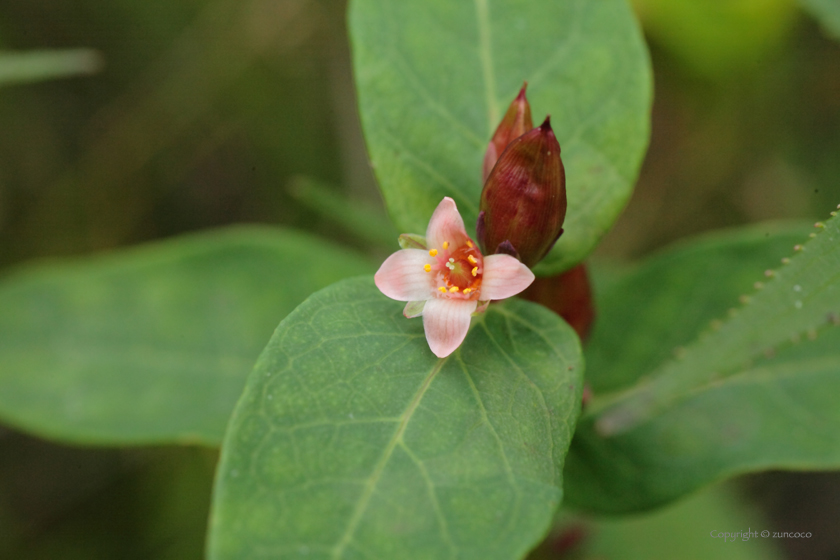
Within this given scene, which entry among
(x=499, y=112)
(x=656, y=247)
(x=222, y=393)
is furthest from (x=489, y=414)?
(x=656, y=247)

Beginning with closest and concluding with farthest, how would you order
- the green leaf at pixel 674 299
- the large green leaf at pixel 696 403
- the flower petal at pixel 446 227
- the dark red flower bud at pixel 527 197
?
the dark red flower bud at pixel 527 197, the flower petal at pixel 446 227, the large green leaf at pixel 696 403, the green leaf at pixel 674 299

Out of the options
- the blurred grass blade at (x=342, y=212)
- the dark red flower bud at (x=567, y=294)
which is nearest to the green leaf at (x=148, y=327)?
the blurred grass blade at (x=342, y=212)

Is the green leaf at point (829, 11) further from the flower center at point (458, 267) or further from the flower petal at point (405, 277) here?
the flower petal at point (405, 277)

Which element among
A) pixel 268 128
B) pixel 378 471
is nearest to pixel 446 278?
pixel 378 471

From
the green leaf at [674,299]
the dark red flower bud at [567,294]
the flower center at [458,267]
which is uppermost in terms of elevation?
the flower center at [458,267]

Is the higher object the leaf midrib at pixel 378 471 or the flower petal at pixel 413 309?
the flower petal at pixel 413 309

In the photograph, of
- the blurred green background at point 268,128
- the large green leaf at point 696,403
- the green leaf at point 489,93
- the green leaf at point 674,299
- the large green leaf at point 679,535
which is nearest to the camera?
the green leaf at point 489,93
